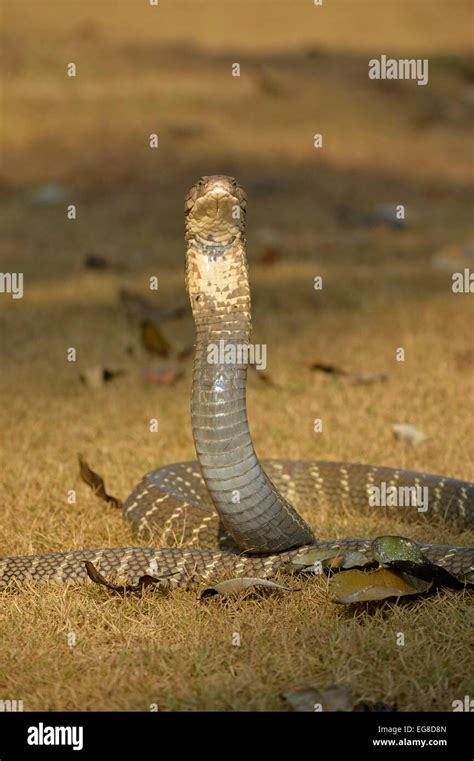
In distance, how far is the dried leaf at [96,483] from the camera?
5.70 metres

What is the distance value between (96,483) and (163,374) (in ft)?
8.01

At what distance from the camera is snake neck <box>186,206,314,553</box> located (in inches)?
174

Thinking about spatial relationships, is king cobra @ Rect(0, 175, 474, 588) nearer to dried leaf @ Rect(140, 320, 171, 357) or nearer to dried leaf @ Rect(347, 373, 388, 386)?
dried leaf @ Rect(347, 373, 388, 386)

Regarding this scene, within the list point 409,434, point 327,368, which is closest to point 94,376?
point 327,368

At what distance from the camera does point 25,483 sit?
19.6 ft

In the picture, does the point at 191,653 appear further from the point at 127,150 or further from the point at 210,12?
the point at 210,12

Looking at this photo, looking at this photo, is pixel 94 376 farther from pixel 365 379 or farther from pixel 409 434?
pixel 409 434

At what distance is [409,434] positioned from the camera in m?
6.74

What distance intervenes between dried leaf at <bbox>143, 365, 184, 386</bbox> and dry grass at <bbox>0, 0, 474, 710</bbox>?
0.10 m

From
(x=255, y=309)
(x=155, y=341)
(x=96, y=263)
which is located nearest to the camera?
(x=155, y=341)

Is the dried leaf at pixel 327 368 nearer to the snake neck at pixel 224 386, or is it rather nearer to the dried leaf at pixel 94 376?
the dried leaf at pixel 94 376

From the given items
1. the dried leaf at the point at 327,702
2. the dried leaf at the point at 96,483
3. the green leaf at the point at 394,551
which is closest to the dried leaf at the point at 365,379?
the dried leaf at the point at 96,483

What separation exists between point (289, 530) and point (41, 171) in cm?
1246
